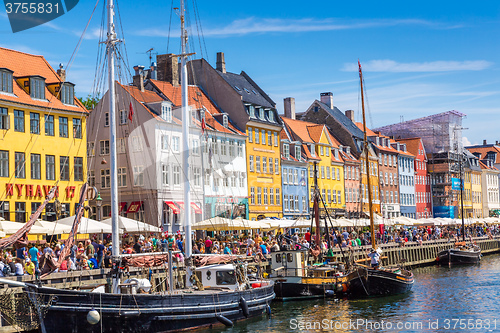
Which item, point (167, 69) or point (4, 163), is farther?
point (167, 69)

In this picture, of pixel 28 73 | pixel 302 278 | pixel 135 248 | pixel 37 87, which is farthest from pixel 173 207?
pixel 135 248

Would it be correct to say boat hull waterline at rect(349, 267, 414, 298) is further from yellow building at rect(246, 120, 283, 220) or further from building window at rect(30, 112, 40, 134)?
yellow building at rect(246, 120, 283, 220)

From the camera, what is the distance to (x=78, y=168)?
5397 cm

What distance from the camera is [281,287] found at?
38.8 meters

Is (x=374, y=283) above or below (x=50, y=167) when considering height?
below

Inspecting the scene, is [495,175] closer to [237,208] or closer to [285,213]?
[285,213]

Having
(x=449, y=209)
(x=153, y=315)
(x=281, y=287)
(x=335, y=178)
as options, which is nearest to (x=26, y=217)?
(x=281, y=287)

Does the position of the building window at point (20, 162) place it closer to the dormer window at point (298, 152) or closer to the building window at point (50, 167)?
the building window at point (50, 167)

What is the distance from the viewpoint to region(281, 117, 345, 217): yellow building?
3312 inches

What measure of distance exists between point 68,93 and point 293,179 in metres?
32.8

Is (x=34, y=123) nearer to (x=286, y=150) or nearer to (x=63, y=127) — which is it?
(x=63, y=127)

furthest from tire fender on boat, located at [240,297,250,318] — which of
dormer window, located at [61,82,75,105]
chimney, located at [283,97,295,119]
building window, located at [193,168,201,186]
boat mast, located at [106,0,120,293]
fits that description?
chimney, located at [283,97,295,119]

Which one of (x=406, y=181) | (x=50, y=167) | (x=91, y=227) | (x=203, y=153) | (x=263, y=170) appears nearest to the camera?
(x=91, y=227)

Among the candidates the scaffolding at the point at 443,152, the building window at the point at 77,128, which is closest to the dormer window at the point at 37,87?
the building window at the point at 77,128
